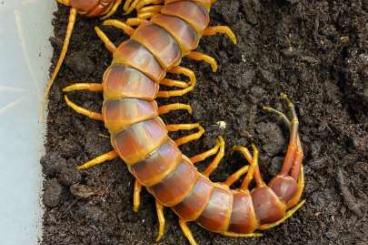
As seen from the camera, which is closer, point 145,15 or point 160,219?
point 160,219

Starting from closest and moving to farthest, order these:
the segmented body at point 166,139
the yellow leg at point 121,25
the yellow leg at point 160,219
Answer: the segmented body at point 166,139 < the yellow leg at point 160,219 < the yellow leg at point 121,25

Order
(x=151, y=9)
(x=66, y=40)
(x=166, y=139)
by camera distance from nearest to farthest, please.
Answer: (x=166, y=139), (x=66, y=40), (x=151, y=9)

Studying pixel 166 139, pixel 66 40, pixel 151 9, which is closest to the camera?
pixel 166 139

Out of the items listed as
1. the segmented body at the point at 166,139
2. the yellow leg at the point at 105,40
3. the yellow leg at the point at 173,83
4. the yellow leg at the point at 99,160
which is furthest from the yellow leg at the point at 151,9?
the yellow leg at the point at 99,160

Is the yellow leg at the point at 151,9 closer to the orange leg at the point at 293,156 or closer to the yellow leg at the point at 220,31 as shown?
the yellow leg at the point at 220,31


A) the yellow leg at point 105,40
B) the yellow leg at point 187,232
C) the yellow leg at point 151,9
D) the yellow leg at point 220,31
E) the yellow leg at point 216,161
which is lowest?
the yellow leg at point 187,232

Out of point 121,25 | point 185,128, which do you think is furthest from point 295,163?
point 121,25

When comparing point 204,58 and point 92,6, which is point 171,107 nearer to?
point 204,58

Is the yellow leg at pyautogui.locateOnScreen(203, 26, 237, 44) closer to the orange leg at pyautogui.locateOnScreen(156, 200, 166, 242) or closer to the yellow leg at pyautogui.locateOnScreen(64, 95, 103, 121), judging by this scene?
the yellow leg at pyautogui.locateOnScreen(64, 95, 103, 121)
